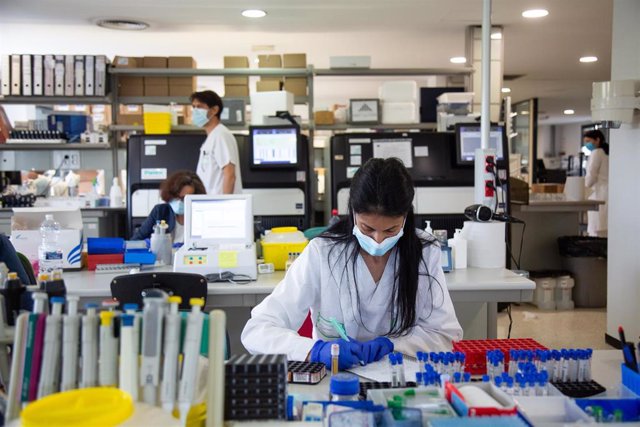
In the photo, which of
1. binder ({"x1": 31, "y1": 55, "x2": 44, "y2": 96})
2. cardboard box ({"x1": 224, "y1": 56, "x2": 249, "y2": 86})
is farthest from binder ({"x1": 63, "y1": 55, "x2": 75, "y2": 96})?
cardboard box ({"x1": 224, "y1": 56, "x2": 249, "y2": 86})

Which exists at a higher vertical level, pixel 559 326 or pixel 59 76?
pixel 59 76

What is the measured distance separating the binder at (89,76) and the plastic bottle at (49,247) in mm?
2928

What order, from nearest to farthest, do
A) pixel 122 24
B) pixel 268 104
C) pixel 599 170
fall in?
pixel 268 104, pixel 122 24, pixel 599 170

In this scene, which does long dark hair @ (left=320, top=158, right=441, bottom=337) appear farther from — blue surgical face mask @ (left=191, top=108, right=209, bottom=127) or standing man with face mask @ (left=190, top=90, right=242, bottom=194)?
blue surgical face mask @ (left=191, top=108, right=209, bottom=127)

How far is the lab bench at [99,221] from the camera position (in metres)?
5.46

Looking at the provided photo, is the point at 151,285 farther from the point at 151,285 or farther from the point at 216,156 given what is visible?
the point at 216,156

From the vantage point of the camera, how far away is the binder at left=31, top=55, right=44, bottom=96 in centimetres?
Answer: 580

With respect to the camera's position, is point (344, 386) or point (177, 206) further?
point (177, 206)

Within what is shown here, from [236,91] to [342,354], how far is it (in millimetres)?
4911

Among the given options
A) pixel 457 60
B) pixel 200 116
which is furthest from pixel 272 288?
pixel 457 60

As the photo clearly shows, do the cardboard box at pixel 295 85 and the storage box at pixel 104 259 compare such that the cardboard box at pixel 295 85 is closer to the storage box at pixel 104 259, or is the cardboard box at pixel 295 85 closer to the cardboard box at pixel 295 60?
the cardboard box at pixel 295 60

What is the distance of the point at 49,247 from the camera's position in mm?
3150

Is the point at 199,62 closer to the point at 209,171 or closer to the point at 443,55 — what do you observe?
the point at 443,55

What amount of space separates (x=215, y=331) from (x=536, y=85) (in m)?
11.0
